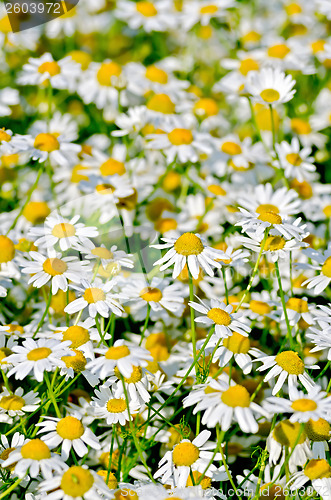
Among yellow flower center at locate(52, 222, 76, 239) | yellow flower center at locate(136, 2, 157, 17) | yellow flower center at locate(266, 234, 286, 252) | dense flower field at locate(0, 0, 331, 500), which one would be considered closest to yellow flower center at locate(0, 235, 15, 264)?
dense flower field at locate(0, 0, 331, 500)

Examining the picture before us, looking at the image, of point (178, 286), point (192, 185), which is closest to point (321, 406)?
point (178, 286)

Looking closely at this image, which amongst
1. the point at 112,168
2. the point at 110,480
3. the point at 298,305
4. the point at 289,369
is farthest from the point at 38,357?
the point at 112,168

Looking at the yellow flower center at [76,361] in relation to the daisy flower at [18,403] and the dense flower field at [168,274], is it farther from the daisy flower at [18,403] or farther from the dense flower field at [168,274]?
the daisy flower at [18,403]

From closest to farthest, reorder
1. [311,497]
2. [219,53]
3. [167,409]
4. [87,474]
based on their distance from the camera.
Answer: [87,474] < [311,497] < [167,409] < [219,53]

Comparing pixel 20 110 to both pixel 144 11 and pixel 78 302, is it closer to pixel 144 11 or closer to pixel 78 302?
pixel 144 11

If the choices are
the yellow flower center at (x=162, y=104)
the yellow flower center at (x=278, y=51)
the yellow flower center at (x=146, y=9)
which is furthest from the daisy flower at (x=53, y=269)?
the yellow flower center at (x=146, y=9)
